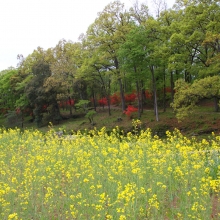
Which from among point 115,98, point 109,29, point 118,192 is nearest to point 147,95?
point 115,98

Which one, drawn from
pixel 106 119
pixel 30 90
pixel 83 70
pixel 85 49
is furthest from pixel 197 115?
pixel 30 90

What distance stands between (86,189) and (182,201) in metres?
1.55

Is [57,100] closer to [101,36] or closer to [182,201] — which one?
[101,36]

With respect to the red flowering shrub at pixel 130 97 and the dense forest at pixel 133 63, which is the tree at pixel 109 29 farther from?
the red flowering shrub at pixel 130 97

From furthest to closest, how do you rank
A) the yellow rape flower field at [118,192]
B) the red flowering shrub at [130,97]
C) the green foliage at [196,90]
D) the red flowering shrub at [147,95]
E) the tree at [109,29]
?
the red flowering shrub at [147,95] → the red flowering shrub at [130,97] → the tree at [109,29] → the green foliage at [196,90] → the yellow rape flower field at [118,192]

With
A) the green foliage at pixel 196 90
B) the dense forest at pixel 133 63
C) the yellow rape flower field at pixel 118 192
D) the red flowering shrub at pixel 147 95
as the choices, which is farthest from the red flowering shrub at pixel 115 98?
the yellow rape flower field at pixel 118 192

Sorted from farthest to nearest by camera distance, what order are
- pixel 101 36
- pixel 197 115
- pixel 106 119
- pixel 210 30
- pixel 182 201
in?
pixel 106 119 < pixel 101 36 < pixel 197 115 < pixel 210 30 < pixel 182 201

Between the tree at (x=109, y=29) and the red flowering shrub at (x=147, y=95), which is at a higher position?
the tree at (x=109, y=29)

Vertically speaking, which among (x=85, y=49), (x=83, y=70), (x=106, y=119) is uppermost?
(x=85, y=49)

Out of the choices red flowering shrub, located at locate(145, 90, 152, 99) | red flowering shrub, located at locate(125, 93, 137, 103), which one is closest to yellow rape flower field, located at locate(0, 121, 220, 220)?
red flowering shrub, located at locate(125, 93, 137, 103)

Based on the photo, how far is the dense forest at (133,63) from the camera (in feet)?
68.2

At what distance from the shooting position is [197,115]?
80.8ft

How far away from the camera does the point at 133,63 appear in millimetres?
24406

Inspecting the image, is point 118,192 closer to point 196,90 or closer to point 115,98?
point 196,90
